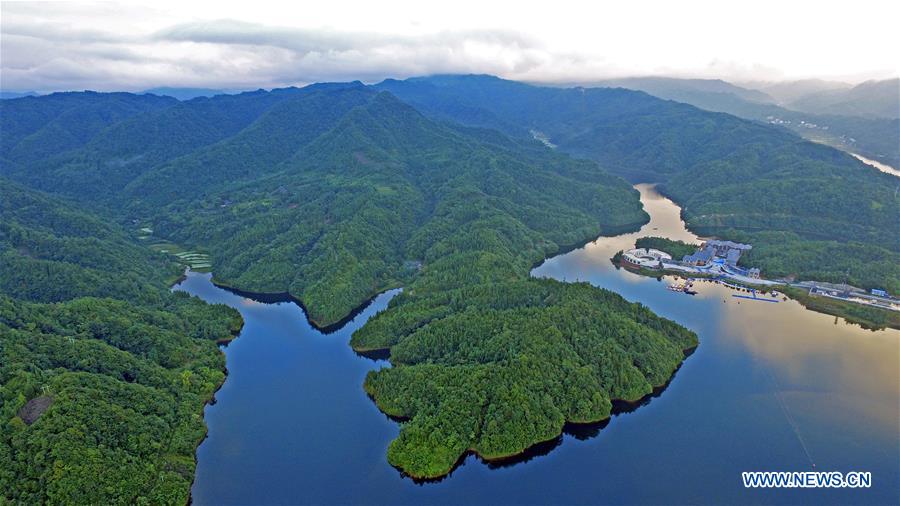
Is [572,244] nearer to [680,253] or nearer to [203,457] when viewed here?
[680,253]

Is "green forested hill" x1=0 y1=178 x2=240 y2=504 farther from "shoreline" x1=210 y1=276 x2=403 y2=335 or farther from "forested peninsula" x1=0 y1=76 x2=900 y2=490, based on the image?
"shoreline" x1=210 y1=276 x2=403 y2=335

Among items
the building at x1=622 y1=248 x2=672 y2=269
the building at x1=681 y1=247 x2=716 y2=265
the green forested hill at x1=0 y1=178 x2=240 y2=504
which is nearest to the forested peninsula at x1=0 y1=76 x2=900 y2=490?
the green forested hill at x1=0 y1=178 x2=240 y2=504

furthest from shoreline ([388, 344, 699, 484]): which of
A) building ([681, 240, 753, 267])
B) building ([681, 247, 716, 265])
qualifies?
building ([681, 240, 753, 267])

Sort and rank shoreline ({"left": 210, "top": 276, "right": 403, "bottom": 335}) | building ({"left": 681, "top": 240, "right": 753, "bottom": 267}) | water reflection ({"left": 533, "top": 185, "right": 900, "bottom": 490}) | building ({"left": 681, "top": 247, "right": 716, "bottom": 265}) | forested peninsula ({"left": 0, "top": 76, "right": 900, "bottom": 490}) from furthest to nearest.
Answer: building ({"left": 681, "top": 240, "right": 753, "bottom": 267}) → building ({"left": 681, "top": 247, "right": 716, "bottom": 265}) → shoreline ({"left": 210, "top": 276, "right": 403, "bottom": 335}) → water reflection ({"left": 533, "top": 185, "right": 900, "bottom": 490}) → forested peninsula ({"left": 0, "top": 76, "right": 900, "bottom": 490})

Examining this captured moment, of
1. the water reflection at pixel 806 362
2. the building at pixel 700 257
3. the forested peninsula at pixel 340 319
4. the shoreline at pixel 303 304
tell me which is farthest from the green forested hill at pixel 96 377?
the building at pixel 700 257

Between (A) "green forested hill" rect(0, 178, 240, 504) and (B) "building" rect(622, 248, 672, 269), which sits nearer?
(A) "green forested hill" rect(0, 178, 240, 504)

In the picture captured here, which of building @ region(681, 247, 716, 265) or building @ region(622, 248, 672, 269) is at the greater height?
building @ region(681, 247, 716, 265)

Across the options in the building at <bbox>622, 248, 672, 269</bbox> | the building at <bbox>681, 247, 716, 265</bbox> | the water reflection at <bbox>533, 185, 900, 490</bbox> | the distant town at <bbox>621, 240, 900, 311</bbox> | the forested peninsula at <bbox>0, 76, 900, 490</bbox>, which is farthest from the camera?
the building at <bbox>622, 248, 672, 269</bbox>

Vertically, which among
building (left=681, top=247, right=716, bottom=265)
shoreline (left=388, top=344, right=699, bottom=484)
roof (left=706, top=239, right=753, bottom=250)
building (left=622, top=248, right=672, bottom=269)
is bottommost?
building (left=622, top=248, right=672, bottom=269)

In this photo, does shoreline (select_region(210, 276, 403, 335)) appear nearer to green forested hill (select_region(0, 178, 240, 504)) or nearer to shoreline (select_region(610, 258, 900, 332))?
green forested hill (select_region(0, 178, 240, 504))

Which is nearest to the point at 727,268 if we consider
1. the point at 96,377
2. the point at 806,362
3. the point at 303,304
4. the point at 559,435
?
the point at 806,362

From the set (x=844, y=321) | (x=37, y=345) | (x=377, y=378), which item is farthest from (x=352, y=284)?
(x=844, y=321)
